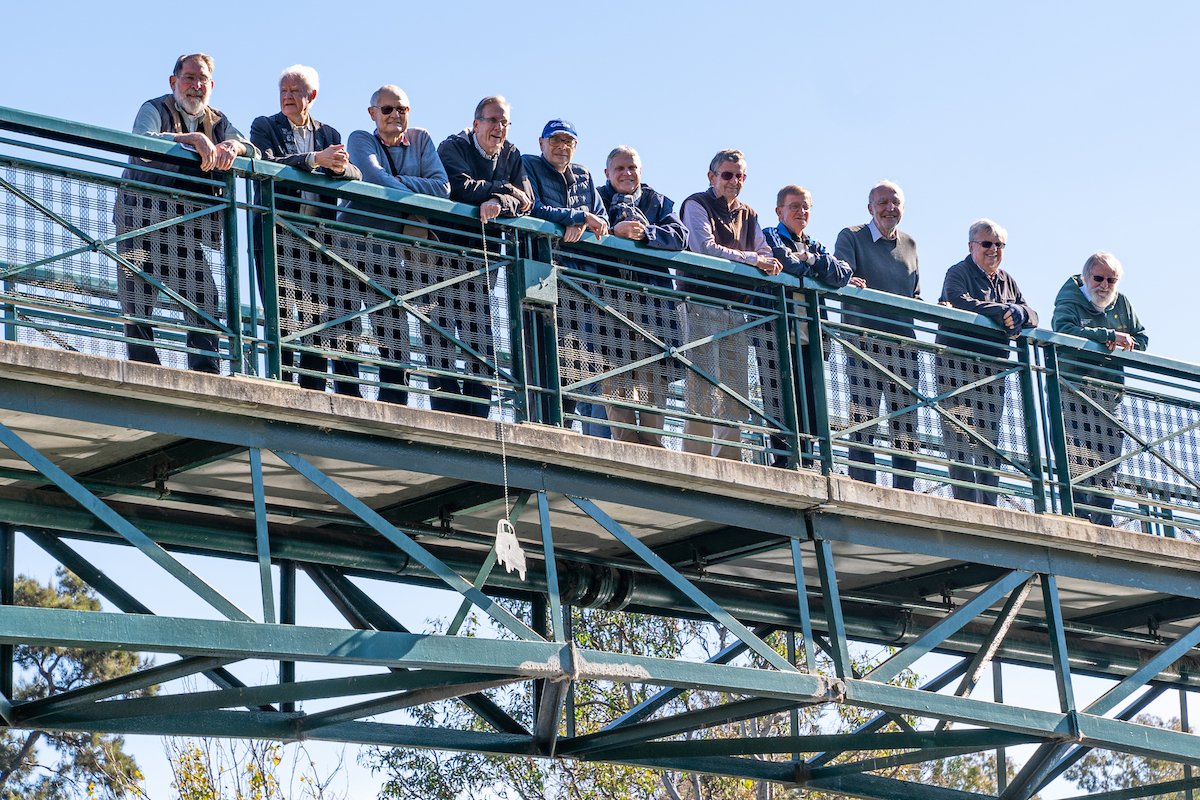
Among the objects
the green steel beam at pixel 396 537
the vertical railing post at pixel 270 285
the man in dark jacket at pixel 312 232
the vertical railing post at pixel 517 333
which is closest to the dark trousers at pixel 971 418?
the vertical railing post at pixel 517 333

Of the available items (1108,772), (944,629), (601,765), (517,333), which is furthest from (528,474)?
(1108,772)

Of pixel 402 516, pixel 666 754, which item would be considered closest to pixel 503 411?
pixel 402 516

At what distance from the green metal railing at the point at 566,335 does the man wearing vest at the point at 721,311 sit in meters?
0.02

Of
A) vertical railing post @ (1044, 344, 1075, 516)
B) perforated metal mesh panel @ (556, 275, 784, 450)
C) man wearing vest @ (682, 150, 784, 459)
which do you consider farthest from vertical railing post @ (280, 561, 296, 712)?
vertical railing post @ (1044, 344, 1075, 516)

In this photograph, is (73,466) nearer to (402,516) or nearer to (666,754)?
(402,516)

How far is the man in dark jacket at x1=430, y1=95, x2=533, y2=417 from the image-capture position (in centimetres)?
1098

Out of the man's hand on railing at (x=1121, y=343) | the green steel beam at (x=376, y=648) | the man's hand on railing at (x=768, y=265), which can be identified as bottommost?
the green steel beam at (x=376, y=648)

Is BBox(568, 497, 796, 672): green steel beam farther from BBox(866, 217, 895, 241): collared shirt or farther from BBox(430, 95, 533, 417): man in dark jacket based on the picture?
BBox(866, 217, 895, 241): collared shirt

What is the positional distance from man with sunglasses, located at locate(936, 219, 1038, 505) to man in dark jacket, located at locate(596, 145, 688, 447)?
6.51 feet

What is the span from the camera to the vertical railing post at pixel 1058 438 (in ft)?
42.8

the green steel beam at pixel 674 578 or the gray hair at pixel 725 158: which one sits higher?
the gray hair at pixel 725 158

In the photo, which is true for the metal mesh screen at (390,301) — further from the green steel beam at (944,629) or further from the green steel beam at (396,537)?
the green steel beam at (944,629)

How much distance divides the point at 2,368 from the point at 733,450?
4.95m

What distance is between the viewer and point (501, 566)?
13.4m
